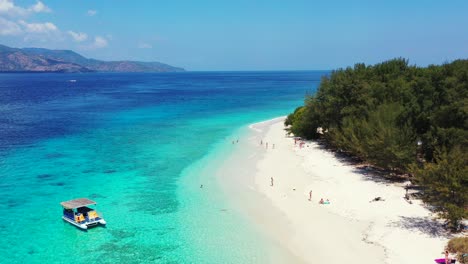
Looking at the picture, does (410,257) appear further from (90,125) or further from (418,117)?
(90,125)

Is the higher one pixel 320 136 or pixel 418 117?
pixel 418 117

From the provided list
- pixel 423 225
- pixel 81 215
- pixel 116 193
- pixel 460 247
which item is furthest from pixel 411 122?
pixel 81 215

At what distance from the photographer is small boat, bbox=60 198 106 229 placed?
30.2 meters

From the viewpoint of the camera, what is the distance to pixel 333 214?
31828 mm

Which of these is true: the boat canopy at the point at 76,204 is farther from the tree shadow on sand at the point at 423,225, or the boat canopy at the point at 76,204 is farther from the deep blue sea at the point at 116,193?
the tree shadow on sand at the point at 423,225

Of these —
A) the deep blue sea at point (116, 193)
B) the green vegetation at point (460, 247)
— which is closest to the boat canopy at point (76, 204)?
the deep blue sea at point (116, 193)

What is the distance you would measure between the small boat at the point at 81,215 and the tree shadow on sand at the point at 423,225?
894 inches

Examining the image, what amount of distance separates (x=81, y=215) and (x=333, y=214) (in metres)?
20.1

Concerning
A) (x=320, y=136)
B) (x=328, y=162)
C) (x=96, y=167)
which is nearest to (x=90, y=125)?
(x=96, y=167)

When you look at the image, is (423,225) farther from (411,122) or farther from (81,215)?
(81,215)

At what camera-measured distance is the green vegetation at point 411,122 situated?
27.1 metres

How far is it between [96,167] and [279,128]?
36715mm

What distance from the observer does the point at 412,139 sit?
38969 millimetres

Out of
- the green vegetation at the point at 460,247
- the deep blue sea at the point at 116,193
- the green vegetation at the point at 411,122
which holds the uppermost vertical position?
the green vegetation at the point at 411,122
